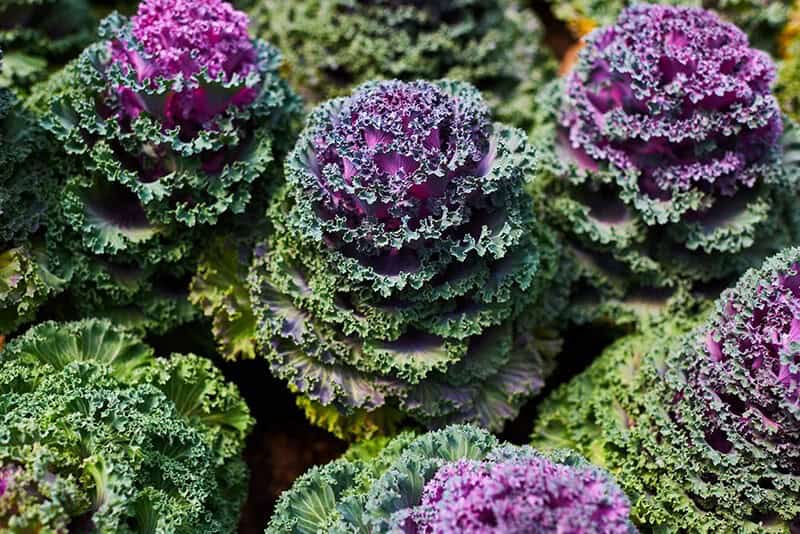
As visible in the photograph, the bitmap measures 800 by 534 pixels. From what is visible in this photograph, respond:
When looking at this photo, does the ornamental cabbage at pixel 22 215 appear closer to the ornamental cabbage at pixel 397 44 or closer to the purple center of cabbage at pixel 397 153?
the purple center of cabbage at pixel 397 153

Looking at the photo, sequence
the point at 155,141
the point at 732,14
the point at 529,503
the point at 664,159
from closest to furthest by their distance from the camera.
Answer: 1. the point at 529,503
2. the point at 155,141
3. the point at 664,159
4. the point at 732,14

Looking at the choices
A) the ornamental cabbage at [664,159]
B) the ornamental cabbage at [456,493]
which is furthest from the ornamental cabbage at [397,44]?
the ornamental cabbage at [456,493]

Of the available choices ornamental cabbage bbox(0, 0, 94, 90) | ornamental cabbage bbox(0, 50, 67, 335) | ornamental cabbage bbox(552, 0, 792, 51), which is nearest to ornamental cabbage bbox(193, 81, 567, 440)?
ornamental cabbage bbox(0, 50, 67, 335)

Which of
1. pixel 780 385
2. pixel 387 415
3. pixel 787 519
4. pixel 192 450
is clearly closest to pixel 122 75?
pixel 192 450

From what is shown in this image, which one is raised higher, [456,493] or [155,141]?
[155,141]

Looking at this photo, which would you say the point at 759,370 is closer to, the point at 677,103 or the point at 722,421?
the point at 722,421

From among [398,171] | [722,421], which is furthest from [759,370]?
[398,171]

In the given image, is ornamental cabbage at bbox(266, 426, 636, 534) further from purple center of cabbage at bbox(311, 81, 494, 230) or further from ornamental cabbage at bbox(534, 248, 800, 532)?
purple center of cabbage at bbox(311, 81, 494, 230)
